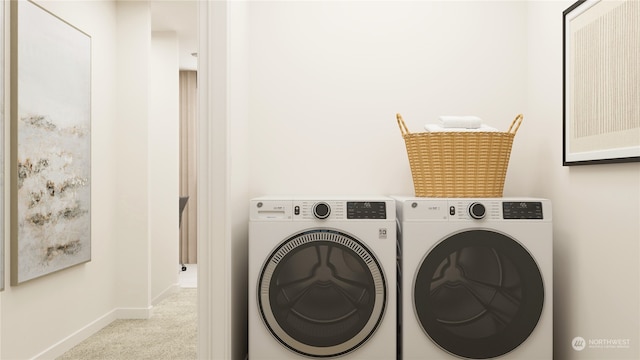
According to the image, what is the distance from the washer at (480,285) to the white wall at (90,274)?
6.39ft

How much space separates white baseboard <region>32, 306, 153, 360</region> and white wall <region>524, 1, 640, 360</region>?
2.70 meters

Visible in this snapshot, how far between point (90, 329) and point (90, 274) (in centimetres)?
36

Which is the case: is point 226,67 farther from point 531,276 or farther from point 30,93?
point 531,276

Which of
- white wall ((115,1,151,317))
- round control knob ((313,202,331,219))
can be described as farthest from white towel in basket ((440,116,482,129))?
white wall ((115,1,151,317))

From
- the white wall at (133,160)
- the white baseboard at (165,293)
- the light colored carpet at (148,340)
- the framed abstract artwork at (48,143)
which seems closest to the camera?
the framed abstract artwork at (48,143)

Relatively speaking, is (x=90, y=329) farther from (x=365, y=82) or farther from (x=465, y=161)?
(x=465, y=161)

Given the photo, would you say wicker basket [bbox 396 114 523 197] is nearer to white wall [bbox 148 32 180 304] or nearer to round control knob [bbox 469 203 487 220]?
round control knob [bbox 469 203 487 220]

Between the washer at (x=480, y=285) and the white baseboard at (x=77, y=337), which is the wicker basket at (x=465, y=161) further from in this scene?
the white baseboard at (x=77, y=337)

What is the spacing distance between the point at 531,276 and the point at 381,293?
2.06ft

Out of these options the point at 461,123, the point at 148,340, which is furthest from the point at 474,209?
the point at 148,340

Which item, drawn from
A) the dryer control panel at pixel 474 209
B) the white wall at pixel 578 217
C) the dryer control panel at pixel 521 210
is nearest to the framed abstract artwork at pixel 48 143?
the dryer control panel at pixel 474 209

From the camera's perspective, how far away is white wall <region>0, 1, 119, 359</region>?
2354 millimetres

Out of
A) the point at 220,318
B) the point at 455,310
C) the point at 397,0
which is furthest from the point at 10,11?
the point at 455,310

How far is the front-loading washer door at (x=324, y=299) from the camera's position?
1928 millimetres
